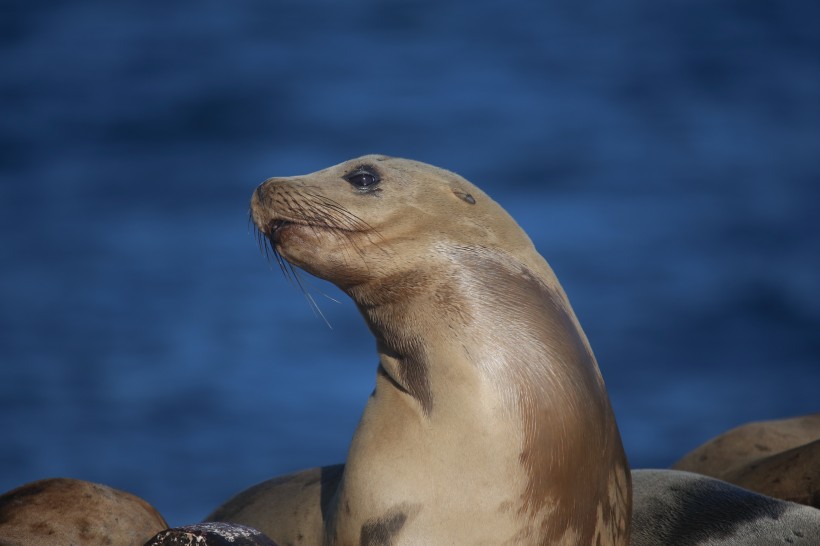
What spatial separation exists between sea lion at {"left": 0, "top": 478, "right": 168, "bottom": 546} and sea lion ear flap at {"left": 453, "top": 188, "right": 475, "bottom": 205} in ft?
5.27

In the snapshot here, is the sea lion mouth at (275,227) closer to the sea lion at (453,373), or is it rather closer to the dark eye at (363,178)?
the sea lion at (453,373)

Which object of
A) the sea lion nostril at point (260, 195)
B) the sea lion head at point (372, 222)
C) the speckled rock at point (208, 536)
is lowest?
the speckled rock at point (208, 536)

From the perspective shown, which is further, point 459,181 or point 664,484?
point 664,484

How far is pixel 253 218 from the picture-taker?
185 inches

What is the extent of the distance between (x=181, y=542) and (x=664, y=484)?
2456mm

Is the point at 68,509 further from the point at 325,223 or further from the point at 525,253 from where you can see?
the point at 525,253

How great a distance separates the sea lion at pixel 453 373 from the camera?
4.29 metres

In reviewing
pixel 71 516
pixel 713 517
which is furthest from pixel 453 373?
pixel 713 517

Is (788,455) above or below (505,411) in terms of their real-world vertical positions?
below

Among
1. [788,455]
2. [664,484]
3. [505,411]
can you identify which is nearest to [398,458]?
[505,411]

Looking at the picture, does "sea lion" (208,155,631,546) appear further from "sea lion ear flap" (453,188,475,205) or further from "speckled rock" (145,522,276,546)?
"speckled rock" (145,522,276,546)

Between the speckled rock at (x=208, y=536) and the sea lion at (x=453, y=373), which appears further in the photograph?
the sea lion at (x=453, y=373)

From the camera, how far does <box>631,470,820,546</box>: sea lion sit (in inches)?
206

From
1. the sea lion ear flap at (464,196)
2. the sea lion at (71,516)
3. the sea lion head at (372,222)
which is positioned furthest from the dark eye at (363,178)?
the sea lion at (71,516)
